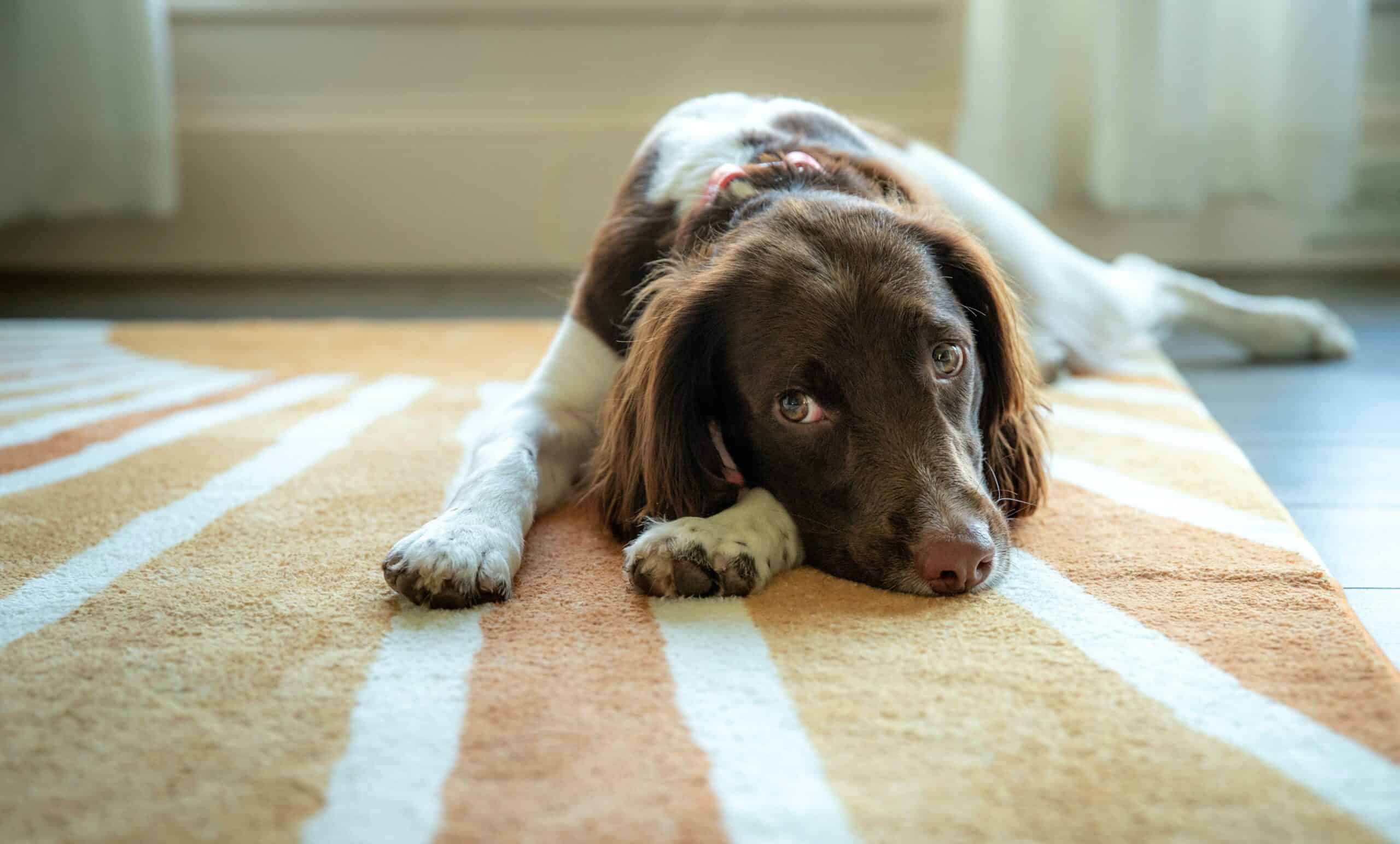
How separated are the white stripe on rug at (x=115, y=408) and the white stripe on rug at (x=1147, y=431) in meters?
1.95

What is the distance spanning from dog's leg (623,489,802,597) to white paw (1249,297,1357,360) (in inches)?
85.8

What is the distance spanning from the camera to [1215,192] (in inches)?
171

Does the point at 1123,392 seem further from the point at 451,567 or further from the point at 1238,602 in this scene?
the point at 451,567

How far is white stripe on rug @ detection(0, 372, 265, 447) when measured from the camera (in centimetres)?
224

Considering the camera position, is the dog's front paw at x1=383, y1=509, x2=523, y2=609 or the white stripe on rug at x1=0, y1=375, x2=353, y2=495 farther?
the white stripe on rug at x1=0, y1=375, x2=353, y2=495

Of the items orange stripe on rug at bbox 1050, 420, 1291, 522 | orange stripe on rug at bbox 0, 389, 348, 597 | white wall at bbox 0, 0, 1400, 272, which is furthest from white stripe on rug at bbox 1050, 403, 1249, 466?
white wall at bbox 0, 0, 1400, 272

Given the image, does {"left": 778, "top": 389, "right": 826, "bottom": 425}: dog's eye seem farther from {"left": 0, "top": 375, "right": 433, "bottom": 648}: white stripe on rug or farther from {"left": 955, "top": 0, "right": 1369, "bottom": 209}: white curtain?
{"left": 955, "top": 0, "right": 1369, "bottom": 209}: white curtain

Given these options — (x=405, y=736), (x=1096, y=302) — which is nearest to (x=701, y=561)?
(x=405, y=736)

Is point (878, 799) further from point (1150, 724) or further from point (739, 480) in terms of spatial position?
point (739, 480)

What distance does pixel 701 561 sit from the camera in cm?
137

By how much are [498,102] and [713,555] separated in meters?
3.86

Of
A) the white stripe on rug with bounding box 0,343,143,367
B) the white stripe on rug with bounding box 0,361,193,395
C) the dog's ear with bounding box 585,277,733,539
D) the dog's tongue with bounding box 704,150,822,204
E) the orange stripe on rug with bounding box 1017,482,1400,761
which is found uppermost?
the dog's tongue with bounding box 704,150,822,204

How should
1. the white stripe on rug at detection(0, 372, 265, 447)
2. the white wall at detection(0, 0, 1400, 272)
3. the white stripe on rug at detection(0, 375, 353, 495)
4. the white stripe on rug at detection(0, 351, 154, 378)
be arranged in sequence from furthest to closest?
the white wall at detection(0, 0, 1400, 272) → the white stripe on rug at detection(0, 351, 154, 378) → the white stripe on rug at detection(0, 372, 265, 447) → the white stripe on rug at detection(0, 375, 353, 495)

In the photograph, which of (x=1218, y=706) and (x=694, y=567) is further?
(x=694, y=567)
